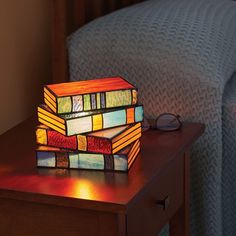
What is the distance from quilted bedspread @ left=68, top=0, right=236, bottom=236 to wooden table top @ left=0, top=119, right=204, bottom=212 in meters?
0.13

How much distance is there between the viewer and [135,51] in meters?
1.44

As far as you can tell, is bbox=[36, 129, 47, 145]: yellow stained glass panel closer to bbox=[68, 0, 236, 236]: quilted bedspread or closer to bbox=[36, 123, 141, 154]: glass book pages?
bbox=[36, 123, 141, 154]: glass book pages

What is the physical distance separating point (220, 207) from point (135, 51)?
0.39 metres

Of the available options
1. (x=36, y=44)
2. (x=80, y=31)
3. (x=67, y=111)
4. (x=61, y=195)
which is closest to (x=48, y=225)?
(x=61, y=195)

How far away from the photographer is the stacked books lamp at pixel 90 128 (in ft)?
3.58

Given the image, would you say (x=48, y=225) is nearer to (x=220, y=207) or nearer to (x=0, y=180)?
(x=0, y=180)

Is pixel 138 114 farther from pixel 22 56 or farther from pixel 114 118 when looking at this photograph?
pixel 22 56

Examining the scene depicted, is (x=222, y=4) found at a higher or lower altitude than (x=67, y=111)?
higher

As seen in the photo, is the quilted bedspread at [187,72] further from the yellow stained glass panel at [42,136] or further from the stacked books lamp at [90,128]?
the yellow stained glass panel at [42,136]

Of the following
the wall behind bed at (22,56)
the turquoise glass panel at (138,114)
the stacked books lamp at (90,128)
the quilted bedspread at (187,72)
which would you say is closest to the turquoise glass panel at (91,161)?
the stacked books lamp at (90,128)

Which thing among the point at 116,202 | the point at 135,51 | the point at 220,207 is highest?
the point at 135,51

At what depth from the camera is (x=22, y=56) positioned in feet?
5.24

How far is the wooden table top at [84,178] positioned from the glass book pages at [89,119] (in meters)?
0.07

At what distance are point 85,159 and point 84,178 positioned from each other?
0.04 metres
